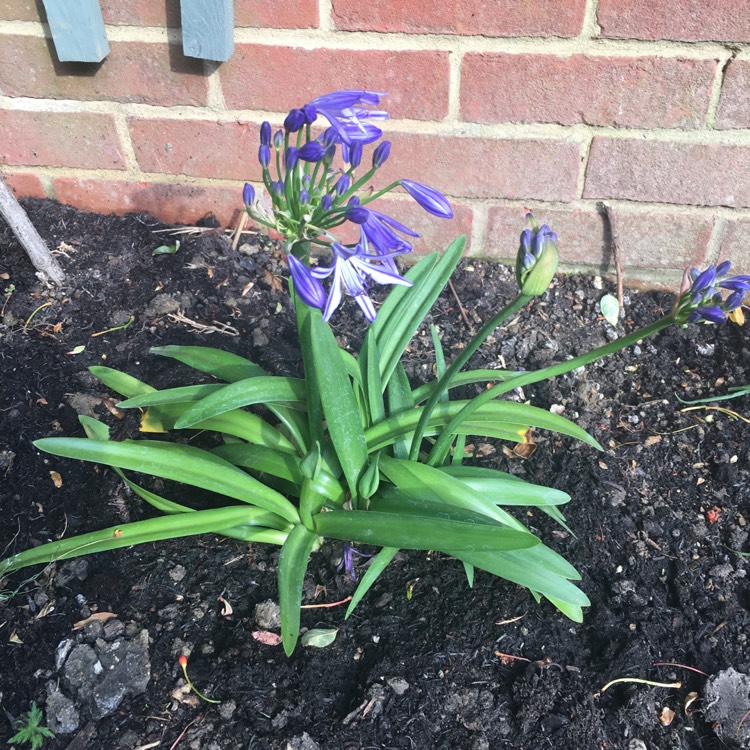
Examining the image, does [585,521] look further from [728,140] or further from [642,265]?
[728,140]

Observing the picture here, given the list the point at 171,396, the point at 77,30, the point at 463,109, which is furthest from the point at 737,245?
the point at 77,30

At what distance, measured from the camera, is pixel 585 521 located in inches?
62.6

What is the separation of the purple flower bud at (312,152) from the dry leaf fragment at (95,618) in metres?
0.94

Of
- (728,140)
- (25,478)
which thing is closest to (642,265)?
(728,140)

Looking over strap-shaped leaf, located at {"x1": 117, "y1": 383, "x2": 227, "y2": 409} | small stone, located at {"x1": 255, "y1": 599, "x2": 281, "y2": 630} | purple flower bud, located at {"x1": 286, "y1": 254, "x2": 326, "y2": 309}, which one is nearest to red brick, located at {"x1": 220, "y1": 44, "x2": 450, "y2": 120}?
strap-shaped leaf, located at {"x1": 117, "y1": 383, "x2": 227, "y2": 409}

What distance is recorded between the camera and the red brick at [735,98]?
1805 millimetres

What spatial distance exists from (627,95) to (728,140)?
1.03 ft

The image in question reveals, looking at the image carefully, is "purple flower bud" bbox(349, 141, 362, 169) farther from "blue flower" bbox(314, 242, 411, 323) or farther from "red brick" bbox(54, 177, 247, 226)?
"red brick" bbox(54, 177, 247, 226)

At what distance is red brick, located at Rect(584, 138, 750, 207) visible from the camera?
195cm

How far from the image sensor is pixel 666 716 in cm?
130

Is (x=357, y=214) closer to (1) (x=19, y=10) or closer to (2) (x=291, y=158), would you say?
(2) (x=291, y=158)

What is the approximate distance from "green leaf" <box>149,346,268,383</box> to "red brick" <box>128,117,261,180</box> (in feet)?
2.53

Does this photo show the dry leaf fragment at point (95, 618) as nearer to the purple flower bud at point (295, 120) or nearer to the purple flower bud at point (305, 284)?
the purple flower bud at point (305, 284)

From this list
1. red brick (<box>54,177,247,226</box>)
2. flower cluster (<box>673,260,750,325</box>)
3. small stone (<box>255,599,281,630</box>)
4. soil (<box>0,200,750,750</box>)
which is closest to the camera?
flower cluster (<box>673,260,750,325</box>)
